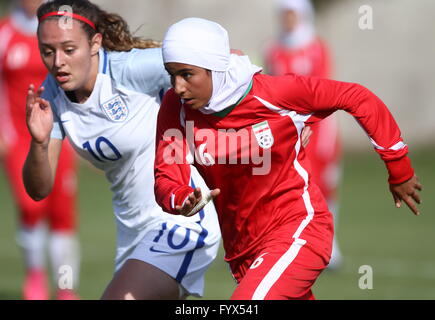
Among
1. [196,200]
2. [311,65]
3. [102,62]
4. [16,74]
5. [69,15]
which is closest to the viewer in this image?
[196,200]

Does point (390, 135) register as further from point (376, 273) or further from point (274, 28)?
point (274, 28)

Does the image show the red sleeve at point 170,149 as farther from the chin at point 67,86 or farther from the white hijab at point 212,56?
the chin at point 67,86

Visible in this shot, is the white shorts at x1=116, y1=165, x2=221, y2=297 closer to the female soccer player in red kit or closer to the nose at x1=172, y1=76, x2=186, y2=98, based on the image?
the female soccer player in red kit

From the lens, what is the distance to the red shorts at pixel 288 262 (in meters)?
4.45

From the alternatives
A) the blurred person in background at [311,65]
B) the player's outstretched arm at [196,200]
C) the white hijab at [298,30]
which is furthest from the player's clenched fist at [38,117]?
the white hijab at [298,30]

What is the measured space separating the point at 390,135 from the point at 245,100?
0.81 m

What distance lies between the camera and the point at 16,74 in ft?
28.9

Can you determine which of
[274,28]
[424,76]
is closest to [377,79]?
[424,76]

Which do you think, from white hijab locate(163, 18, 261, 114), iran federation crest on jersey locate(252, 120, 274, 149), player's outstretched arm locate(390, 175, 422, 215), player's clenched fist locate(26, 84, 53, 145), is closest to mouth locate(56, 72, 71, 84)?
player's clenched fist locate(26, 84, 53, 145)

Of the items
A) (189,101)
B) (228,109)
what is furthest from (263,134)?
(189,101)

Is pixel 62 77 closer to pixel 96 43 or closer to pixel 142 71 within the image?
pixel 96 43

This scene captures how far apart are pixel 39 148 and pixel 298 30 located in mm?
6558

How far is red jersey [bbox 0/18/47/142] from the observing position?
8.75 metres
